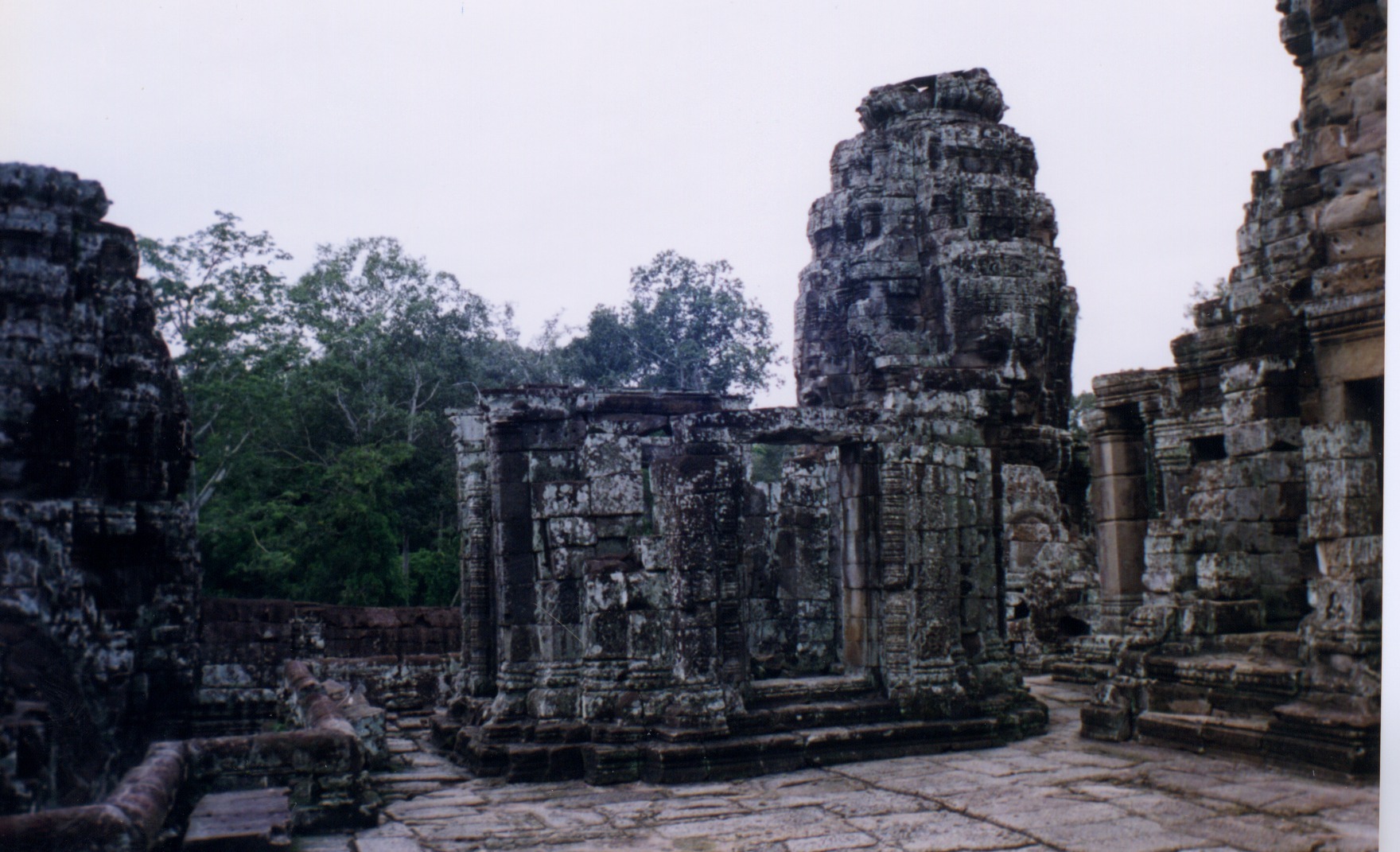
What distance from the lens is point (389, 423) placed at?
62.4 feet

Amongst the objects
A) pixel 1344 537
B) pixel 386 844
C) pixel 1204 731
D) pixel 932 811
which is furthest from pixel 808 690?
pixel 1344 537

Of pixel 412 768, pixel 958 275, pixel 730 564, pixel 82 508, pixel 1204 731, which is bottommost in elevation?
→ pixel 412 768

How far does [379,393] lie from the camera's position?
18406mm

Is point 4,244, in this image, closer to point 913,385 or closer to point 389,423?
point 913,385

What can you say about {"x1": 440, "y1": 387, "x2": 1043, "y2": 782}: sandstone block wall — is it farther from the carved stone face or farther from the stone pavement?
the carved stone face

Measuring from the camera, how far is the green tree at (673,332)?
15727 mm

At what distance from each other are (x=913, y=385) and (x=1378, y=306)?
3407 millimetres

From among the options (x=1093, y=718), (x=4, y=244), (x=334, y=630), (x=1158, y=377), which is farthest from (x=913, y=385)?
(x=334, y=630)

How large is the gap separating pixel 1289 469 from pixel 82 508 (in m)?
8.25

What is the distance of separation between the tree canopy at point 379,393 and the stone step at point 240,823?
6.57 meters

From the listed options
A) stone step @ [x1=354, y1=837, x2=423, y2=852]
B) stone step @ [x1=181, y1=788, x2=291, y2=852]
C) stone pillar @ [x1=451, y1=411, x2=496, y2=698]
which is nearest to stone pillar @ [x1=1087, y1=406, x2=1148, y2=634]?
stone pillar @ [x1=451, y1=411, x2=496, y2=698]

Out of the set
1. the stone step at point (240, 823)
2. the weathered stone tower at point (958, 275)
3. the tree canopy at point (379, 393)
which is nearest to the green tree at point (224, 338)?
the tree canopy at point (379, 393)

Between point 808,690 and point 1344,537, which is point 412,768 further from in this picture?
point 1344,537

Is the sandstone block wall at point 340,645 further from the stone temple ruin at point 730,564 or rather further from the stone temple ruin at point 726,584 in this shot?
the stone temple ruin at point 726,584
